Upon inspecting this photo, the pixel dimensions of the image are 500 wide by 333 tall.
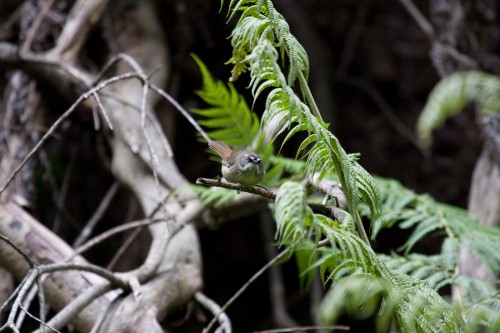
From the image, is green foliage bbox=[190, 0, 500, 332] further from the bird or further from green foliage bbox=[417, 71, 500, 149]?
green foliage bbox=[417, 71, 500, 149]

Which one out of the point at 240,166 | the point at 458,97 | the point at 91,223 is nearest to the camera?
the point at 240,166

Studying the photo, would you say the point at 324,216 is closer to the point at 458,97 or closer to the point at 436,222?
the point at 458,97

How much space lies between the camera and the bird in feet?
6.35

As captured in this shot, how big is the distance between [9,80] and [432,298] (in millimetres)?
2805

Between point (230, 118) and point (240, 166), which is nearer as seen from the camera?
point (240, 166)

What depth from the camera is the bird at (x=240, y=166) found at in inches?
76.2

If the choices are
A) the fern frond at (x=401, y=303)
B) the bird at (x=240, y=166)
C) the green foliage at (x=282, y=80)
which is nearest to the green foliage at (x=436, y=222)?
the bird at (x=240, y=166)

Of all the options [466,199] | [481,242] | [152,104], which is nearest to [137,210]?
[152,104]

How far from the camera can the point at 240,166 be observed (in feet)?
6.52

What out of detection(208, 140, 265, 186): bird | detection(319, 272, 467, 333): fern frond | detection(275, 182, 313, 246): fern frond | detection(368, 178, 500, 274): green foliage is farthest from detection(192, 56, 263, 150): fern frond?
detection(275, 182, 313, 246): fern frond

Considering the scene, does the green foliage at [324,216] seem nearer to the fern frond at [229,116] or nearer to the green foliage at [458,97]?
the green foliage at [458,97]

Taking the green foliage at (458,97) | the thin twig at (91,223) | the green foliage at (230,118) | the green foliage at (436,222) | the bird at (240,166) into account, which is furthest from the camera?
the thin twig at (91,223)

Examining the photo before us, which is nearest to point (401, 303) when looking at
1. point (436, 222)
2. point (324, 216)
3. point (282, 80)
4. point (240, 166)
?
point (324, 216)

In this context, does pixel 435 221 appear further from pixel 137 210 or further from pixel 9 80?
pixel 9 80
